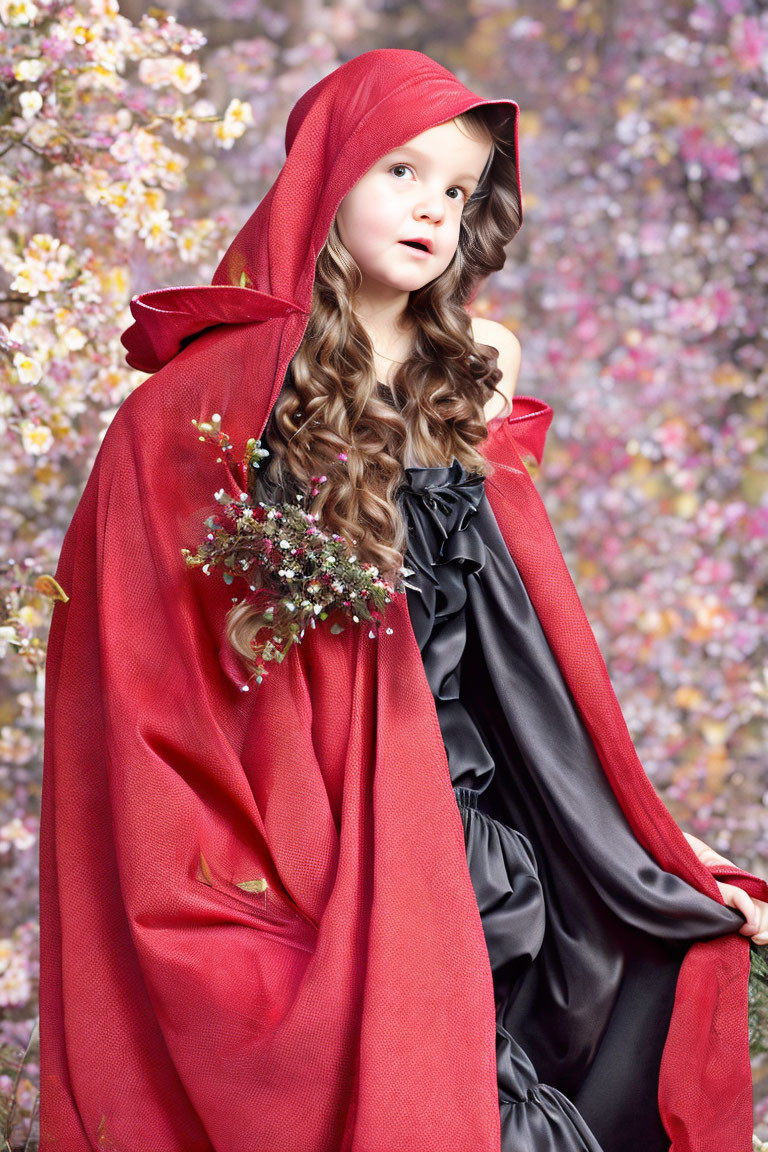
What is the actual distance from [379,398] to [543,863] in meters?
0.62

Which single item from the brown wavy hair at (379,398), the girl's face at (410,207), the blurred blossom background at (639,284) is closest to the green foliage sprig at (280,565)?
the brown wavy hair at (379,398)

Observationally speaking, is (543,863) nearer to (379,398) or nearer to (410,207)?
(379,398)

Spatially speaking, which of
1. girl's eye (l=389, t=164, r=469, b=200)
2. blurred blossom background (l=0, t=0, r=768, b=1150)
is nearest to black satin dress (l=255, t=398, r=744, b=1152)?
girl's eye (l=389, t=164, r=469, b=200)

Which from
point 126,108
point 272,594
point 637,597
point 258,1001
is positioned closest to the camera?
point 258,1001

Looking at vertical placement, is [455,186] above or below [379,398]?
above

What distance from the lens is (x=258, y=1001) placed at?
1.25 m

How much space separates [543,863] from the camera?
4.91 feet

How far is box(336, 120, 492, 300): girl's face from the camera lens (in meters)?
1.43

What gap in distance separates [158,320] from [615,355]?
183 cm

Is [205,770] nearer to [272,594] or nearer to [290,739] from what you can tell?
[290,739]

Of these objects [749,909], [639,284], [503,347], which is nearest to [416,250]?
[503,347]

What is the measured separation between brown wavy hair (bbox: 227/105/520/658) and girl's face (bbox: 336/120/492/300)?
3 centimetres

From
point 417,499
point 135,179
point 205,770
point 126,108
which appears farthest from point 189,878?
point 126,108

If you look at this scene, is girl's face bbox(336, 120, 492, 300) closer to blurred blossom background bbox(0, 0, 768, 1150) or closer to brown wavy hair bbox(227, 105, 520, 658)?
brown wavy hair bbox(227, 105, 520, 658)
